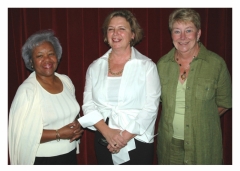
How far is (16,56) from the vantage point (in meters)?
2.40

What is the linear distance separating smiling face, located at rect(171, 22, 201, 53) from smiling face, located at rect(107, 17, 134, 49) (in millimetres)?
369

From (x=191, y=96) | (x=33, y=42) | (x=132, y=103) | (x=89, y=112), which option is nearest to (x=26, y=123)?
(x=89, y=112)

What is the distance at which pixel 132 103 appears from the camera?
1.85 m

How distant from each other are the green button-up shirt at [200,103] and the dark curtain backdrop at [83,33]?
1.84 feet

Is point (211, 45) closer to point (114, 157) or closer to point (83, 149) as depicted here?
point (114, 157)

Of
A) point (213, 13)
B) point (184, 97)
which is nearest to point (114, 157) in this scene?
point (184, 97)

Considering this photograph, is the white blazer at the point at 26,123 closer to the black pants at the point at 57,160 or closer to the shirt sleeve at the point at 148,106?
the black pants at the point at 57,160

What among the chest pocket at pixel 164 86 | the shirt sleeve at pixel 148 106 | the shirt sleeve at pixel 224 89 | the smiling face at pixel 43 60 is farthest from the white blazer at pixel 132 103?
the shirt sleeve at pixel 224 89

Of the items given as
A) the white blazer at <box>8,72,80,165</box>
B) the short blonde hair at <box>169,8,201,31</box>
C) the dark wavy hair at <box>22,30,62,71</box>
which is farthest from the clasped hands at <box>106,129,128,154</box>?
the short blonde hair at <box>169,8,201,31</box>

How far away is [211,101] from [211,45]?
814 millimetres

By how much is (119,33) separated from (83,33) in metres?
0.64

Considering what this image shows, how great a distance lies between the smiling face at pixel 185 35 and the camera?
6.23 ft

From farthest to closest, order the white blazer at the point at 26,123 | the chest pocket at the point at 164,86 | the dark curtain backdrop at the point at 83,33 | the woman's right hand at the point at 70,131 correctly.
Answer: the dark curtain backdrop at the point at 83,33, the chest pocket at the point at 164,86, the woman's right hand at the point at 70,131, the white blazer at the point at 26,123

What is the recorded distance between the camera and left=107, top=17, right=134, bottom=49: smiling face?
190cm
